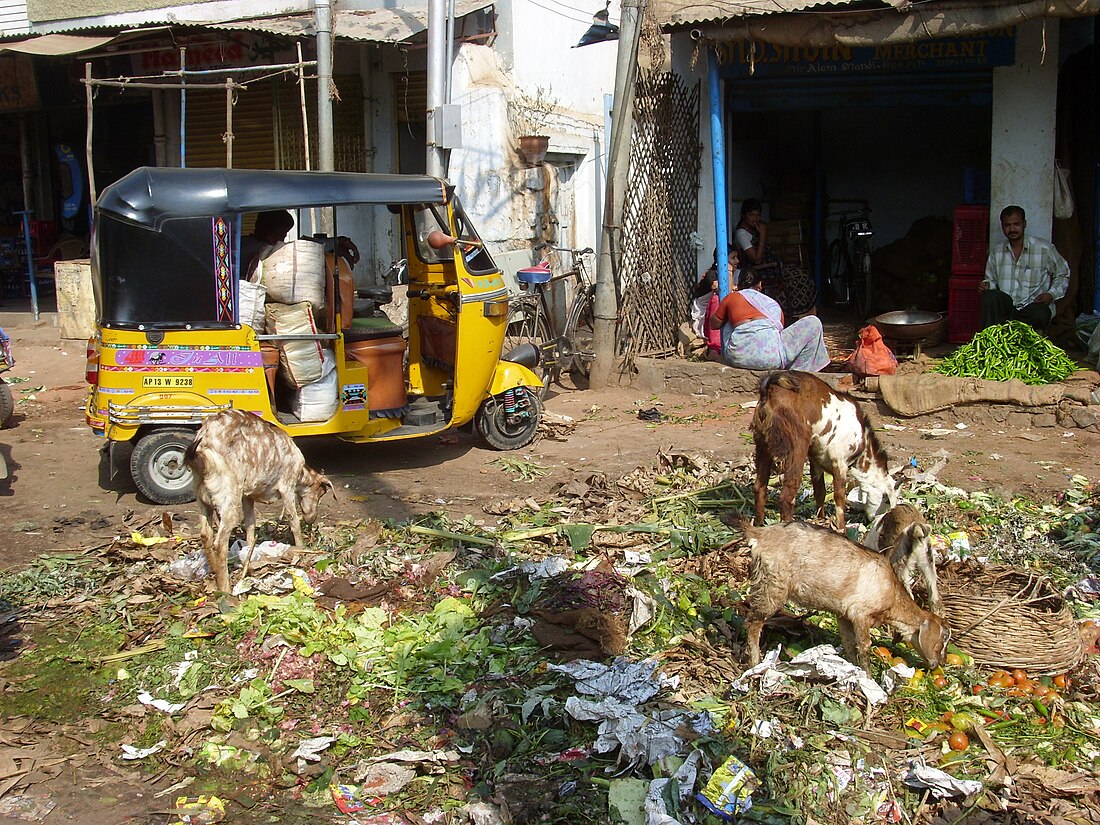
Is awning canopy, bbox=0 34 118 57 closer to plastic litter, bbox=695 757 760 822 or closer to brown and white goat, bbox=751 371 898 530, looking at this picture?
brown and white goat, bbox=751 371 898 530

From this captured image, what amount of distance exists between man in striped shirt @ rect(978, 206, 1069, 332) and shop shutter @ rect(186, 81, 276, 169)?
9648mm

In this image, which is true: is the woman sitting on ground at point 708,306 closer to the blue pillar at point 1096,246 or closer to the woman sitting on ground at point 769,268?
the woman sitting on ground at point 769,268

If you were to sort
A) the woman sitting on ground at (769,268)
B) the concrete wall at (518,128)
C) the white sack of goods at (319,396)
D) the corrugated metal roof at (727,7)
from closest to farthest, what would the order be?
the white sack of goods at (319,396) < the corrugated metal roof at (727,7) < the concrete wall at (518,128) < the woman sitting on ground at (769,268)

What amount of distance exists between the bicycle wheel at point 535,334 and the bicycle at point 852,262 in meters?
5.10

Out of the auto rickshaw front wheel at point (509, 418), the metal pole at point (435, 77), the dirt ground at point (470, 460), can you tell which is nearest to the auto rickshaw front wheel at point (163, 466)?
the dirt ground at point (470, 460)

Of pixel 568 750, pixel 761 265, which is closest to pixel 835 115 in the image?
pixel 761 265

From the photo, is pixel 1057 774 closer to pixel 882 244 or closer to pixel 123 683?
pixel 123 683

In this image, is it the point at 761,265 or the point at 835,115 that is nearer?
the point at 761,265

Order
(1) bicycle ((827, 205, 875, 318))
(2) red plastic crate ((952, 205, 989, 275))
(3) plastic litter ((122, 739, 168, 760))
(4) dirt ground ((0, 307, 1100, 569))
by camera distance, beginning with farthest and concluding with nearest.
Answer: (1) bicycle ((827, 205, 875, 318)) → (2) red plastic crate ((952, 205, 989, 275)) → (4) dirt ground ((0, 307, 1100, 569)) → (3) plastic litter ((122, 739, 168, 760))

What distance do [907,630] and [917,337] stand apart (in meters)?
7.17

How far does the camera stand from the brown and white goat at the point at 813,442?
665cm

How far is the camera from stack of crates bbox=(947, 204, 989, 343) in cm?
1167

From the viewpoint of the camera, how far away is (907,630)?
495cm

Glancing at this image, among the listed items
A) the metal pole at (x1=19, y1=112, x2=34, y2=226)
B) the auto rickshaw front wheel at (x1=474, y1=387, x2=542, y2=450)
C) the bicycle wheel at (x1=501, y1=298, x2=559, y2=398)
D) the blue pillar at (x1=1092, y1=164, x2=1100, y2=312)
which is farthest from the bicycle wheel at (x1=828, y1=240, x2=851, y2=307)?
the metal pole at (x1=19, y1=112, x2=34, y2=226)
